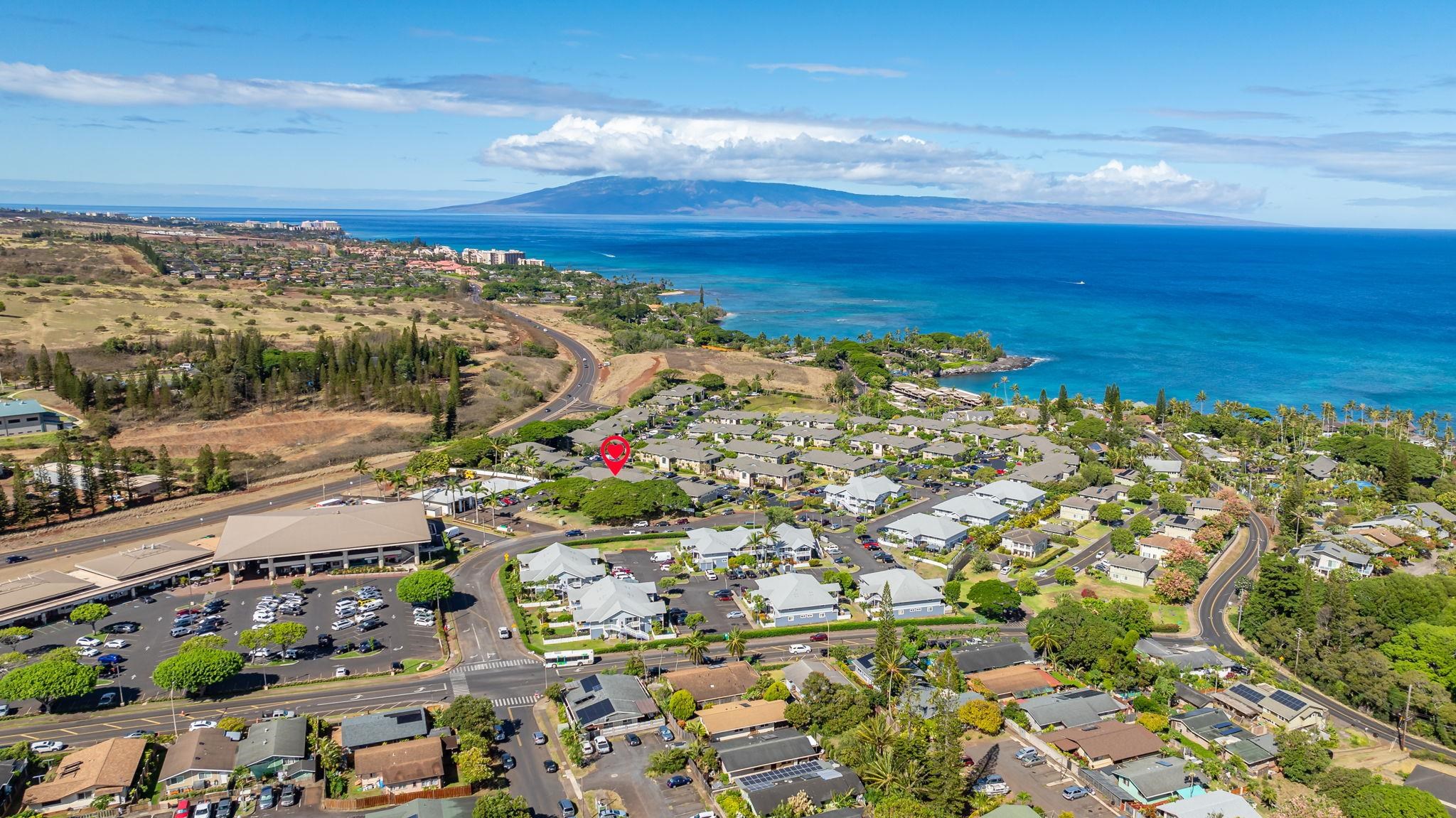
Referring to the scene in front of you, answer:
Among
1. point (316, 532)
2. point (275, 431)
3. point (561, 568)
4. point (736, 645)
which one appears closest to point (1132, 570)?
point (736, 645)

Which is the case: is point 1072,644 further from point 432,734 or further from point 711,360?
point 711,360

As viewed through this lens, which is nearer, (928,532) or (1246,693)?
(1246,693)

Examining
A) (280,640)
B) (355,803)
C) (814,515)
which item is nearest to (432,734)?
(355,803)

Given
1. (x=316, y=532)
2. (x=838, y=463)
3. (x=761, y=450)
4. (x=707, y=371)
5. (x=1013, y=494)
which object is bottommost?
(x=1013, y=494)

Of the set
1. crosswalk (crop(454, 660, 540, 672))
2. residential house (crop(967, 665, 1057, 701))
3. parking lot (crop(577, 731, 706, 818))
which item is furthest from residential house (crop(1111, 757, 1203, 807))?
crosswalk (crop(454, 660, 540, 672))

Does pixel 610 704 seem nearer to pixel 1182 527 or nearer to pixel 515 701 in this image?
pixel 515 701

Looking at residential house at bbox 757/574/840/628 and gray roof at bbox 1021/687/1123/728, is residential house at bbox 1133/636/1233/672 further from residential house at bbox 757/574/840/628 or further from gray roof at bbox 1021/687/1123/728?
residential house at bbox 757/574/840/628

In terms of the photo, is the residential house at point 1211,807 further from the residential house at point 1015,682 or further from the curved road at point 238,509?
the curved road at point 238,509
